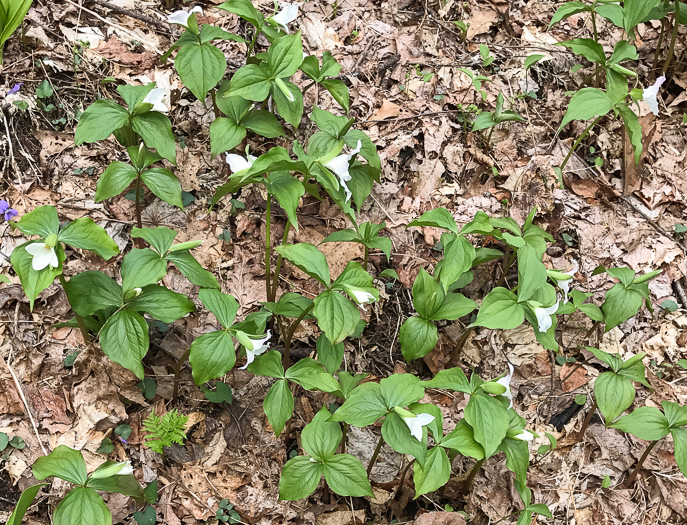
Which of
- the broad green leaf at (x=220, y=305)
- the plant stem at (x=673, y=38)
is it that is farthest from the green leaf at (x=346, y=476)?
the plant stem at (x=673, y=38)

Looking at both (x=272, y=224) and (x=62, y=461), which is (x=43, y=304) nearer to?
(x=62, y=461)

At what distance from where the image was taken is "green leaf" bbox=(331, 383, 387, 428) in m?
2.02

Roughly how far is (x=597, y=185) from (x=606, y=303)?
3.14 feet

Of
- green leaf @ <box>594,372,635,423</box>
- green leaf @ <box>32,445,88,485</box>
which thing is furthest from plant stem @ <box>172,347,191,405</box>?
green leaf @ <box>594,372,635,423</box>

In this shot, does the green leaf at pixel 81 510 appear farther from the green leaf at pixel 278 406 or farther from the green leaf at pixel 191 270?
the green leaf at pixel 191 270

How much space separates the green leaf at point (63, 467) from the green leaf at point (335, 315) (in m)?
0.93

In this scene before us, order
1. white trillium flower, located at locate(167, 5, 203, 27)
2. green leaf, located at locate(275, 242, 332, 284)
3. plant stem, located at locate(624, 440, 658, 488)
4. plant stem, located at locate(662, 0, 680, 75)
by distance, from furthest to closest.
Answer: plant stem, located at locate(662, 0, 680, 75), white trillium flower, located at locate(167, 5, 203, 27), plant stem, located at locate(624, 440, 658, 488), green leaf, located at locate(275, 242, 332, 284)

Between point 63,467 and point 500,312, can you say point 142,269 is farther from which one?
point 500,312

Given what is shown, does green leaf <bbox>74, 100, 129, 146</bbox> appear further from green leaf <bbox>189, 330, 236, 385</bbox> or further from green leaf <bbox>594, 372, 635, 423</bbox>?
green leaf <bbox>594, 372, 635, 423</bbox>

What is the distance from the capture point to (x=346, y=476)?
204cm

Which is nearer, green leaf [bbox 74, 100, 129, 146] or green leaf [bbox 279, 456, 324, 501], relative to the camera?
green leaf [bbox 279, 456, 324, 501]

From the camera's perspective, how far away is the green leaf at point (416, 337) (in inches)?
96.4

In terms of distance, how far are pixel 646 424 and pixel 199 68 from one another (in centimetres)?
247

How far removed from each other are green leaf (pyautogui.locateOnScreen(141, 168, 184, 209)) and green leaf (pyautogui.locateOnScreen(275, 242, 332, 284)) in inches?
26.7
